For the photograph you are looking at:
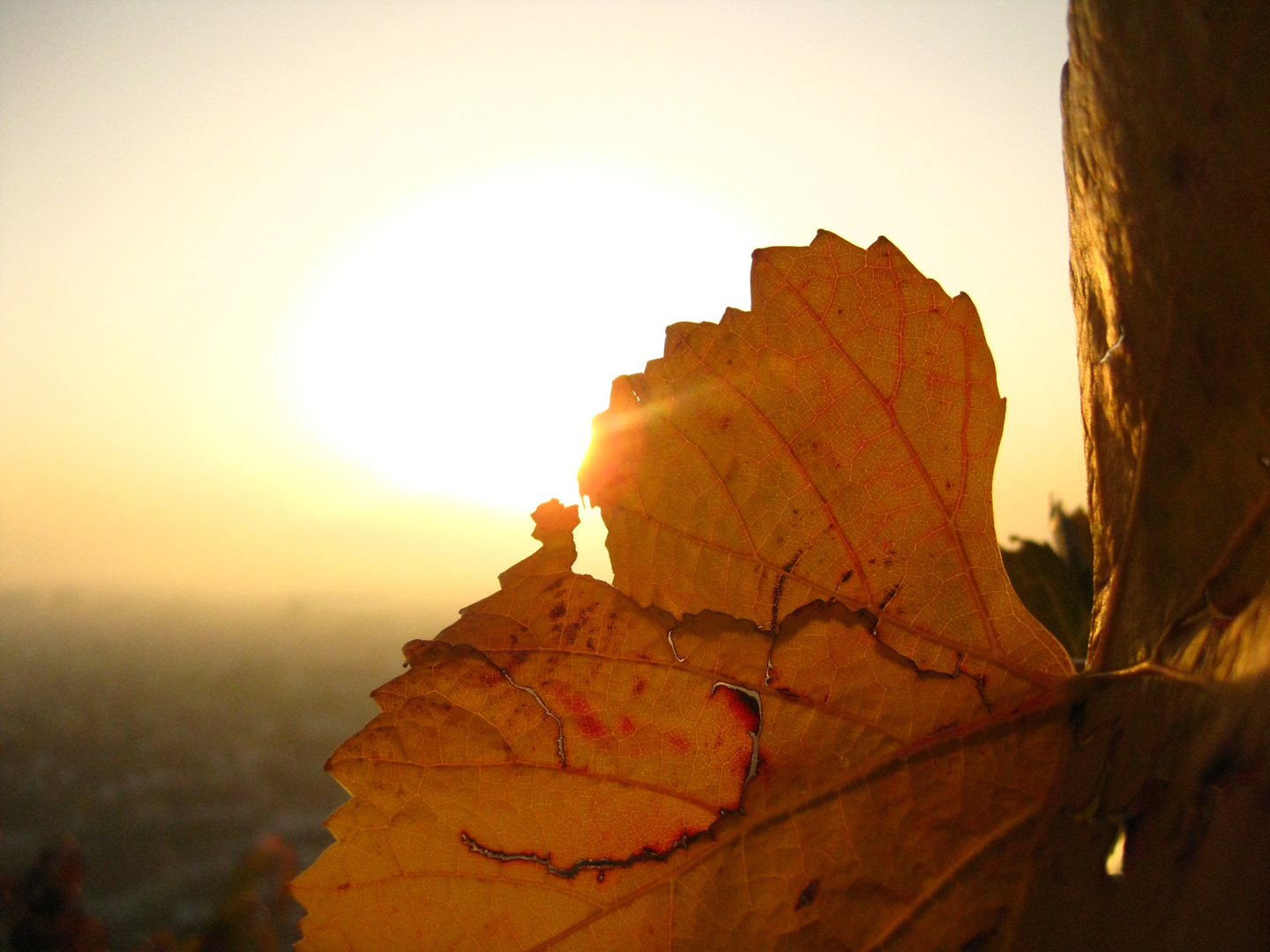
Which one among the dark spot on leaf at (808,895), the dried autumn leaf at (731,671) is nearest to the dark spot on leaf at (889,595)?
the dried autumn leaf at (731,671)

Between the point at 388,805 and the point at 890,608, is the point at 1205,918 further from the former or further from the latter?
the point at 388,805

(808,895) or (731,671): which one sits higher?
(731,671)

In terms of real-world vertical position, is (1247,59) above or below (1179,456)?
above

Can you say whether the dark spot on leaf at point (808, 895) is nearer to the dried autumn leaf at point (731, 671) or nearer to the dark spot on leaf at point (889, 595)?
the dried autumn leaf at point (731, 671)

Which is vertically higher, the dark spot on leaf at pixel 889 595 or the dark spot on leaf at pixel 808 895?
the dark spot on leaf at pixel 889 595

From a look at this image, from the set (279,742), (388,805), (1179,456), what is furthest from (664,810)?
(279,742)

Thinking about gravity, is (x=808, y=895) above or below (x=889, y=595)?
below

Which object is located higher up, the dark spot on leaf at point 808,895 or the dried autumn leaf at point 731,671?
the dried autumn leaf at point 731,671

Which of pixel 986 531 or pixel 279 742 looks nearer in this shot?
pixel 986 531

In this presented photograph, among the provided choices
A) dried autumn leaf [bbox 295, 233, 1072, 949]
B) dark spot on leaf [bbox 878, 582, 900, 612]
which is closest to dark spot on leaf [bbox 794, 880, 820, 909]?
dried autumn leaf [bbox 295, 233, 1072, 949]
